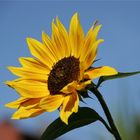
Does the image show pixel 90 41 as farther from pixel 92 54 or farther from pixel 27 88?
pixel 27 88

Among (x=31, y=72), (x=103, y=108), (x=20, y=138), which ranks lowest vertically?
(x=20, y=138)

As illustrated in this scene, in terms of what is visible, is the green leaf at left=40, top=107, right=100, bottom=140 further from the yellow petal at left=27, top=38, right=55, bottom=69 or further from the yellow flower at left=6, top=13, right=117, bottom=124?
the yellow petal at left=27, top=38, right=55, bottom=69

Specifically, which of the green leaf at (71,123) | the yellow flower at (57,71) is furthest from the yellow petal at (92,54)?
the green leaf at (71,123)

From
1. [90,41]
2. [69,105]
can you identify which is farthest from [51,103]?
[90,41]

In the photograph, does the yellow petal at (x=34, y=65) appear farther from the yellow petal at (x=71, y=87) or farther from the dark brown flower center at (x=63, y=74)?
the yellow petal at (x=71, y=87)

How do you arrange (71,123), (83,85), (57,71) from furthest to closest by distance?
(57,71), (71,123), (83,85)

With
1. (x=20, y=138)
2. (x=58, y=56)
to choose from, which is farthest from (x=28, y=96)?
(x=20, y=138)

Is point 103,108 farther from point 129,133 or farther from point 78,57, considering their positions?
point 129,133
